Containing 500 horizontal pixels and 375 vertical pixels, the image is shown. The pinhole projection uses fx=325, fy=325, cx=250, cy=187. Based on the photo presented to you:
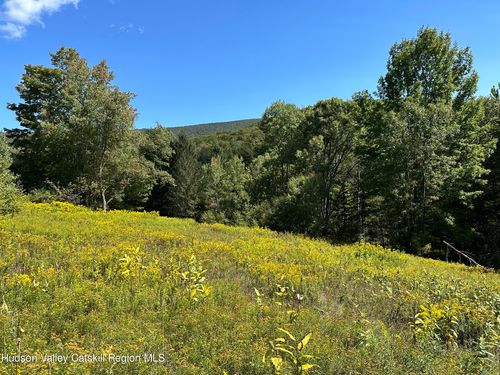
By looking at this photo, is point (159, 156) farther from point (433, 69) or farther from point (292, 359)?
point (292, 359)

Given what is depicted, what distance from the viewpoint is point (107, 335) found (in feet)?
13.9

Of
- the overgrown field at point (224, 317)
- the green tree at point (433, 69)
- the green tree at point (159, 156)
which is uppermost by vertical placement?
the green tree at point (433, 69)

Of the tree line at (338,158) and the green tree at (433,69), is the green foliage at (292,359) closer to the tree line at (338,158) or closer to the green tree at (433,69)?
the tree line at (338,158)

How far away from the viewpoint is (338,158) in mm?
27266

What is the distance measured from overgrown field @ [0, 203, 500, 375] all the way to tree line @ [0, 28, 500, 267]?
33.5ft

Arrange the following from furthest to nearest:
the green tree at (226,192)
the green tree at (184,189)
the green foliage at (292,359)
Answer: the green tree at (184,189) → the green tree at (226,192) → the green foliage at (292,359)

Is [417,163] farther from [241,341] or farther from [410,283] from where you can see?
[241,341]

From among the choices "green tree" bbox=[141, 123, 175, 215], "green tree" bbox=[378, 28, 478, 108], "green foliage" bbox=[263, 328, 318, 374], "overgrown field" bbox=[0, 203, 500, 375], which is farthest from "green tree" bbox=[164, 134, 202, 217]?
"green foliage" bbox=[263, 328, 318, 374]

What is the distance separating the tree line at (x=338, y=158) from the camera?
20391mm

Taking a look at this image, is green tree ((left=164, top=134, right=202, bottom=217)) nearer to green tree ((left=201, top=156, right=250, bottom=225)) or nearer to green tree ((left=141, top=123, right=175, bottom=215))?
green tree ((left=141, top=123, right=175, bottom=215))

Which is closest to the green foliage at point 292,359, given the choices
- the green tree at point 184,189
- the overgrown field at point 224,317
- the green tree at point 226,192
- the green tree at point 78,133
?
the overgrown field at point 224,317

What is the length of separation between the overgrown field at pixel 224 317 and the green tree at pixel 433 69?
62.4ft

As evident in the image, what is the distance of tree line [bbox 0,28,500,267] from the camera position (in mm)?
20391

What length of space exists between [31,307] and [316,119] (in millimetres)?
26411
